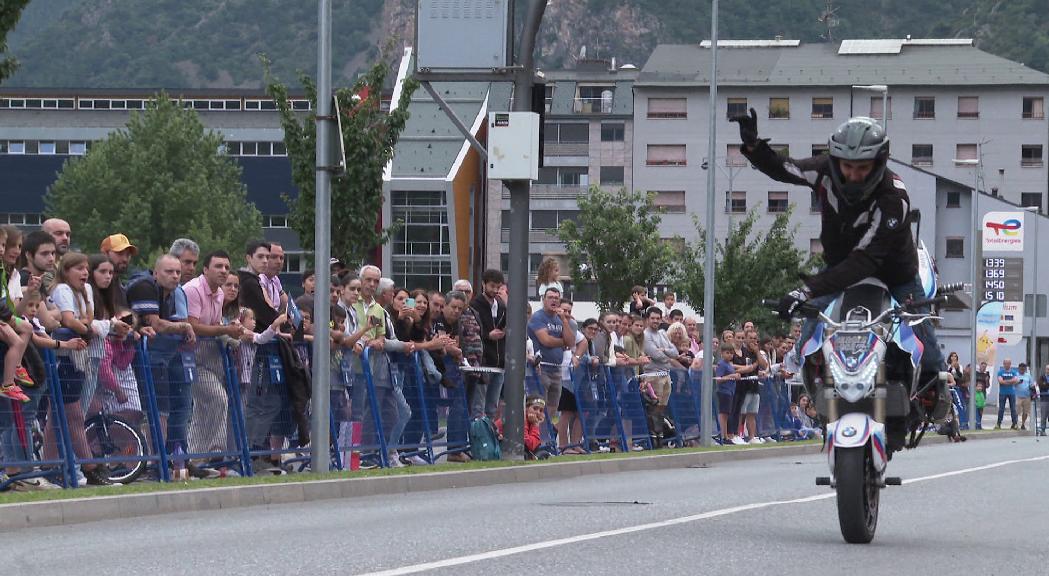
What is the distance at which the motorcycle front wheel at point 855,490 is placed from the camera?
31.3 ft

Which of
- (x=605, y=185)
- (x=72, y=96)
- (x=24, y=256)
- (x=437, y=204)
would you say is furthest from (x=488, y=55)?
(x=72, y=96)

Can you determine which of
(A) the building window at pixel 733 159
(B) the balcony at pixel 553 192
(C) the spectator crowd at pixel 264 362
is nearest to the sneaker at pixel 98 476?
(C) the spectator crowd at pixel 264 362

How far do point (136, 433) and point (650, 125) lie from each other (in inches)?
3947

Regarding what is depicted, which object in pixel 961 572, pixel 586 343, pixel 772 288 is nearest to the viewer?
pixel 961 572

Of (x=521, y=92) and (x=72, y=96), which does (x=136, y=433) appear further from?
(x=72, y=96)

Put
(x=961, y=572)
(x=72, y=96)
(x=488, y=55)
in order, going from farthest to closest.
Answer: (x=72, y=96) < (x=488, y=55) < (x=961, y=572)

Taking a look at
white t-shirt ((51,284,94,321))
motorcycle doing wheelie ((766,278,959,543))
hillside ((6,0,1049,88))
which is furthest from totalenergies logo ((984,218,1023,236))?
hillside ((6,0,1049,88))

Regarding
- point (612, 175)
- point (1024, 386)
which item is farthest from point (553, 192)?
point (1024, 386)

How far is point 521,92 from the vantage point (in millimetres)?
19797

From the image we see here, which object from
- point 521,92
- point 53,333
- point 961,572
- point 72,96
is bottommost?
point 961,572

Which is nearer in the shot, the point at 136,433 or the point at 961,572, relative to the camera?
the point at 961,572

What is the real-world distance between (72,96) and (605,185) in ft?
128

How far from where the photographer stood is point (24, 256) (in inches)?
569

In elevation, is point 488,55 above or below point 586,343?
above
